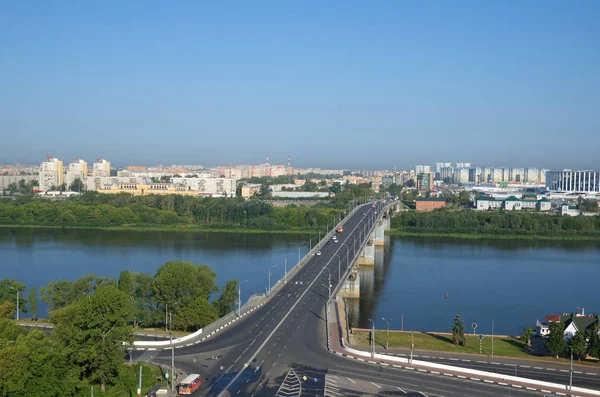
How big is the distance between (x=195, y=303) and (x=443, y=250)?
15602mm

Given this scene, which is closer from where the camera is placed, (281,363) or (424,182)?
(281,363)

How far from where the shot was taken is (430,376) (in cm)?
876

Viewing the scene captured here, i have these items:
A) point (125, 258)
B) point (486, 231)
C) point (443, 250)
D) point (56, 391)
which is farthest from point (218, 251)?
point (56, 391)

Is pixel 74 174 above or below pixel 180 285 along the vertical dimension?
above

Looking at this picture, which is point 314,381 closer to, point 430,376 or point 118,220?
point 430,376

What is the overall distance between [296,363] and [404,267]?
1245cm

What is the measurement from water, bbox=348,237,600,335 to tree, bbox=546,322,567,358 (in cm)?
232

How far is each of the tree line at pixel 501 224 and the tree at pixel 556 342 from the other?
21063 mm

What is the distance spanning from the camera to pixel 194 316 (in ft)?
37.6

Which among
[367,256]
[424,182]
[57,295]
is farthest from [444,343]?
[424,182]

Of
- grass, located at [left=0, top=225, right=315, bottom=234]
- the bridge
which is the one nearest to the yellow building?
grass, located at [left=0, top=225, right=315, bottom=234]

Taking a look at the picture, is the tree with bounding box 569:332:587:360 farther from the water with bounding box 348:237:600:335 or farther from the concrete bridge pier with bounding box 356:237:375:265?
the concrete bridge pier with bounding box 356:237:375:265

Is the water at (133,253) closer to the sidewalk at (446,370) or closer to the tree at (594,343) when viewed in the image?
the sidewalk at (446,370)

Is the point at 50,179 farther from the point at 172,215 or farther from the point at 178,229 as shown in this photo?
the point at 178,229
